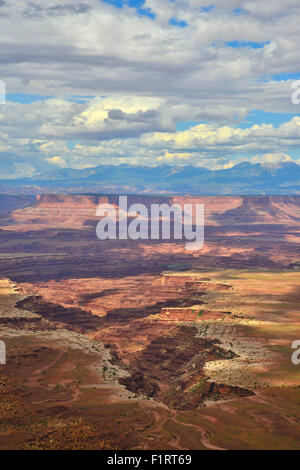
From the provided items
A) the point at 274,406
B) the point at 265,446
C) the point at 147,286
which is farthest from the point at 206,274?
the point at 265,446

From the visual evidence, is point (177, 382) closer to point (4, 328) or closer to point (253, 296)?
point (4, 328)

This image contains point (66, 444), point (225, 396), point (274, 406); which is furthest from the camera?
point (225, 396)

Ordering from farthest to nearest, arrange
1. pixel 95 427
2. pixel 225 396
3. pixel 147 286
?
pixel 147 286
pixel 225 396
pixel 95 427

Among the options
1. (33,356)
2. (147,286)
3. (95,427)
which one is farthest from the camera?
(147,286)

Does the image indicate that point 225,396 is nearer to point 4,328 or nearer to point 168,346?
point 168,346
